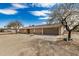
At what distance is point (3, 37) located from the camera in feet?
8.16

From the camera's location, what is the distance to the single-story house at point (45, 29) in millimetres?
2479

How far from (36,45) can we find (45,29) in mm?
276

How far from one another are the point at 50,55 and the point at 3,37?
0.75 meters

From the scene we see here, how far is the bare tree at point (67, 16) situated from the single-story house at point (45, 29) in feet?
0.26

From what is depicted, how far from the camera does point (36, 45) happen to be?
2506mm

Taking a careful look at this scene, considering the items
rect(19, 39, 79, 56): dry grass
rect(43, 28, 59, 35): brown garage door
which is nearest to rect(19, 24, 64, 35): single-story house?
rect(43, 28, 59, 35): brown garage door

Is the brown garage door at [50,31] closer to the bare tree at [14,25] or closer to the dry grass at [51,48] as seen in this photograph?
the dry grass at [51,48]

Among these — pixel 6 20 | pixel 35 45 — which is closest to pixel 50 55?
pixel 35 45

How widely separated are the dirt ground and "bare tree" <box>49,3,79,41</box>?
162 mm

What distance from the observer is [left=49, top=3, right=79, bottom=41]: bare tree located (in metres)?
2.44

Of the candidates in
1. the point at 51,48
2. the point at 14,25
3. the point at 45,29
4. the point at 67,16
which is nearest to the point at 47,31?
the point at 45,29

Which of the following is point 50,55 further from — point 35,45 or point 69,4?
point 69,4

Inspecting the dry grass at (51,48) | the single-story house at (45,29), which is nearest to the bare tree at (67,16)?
the single-story house at (45,29)

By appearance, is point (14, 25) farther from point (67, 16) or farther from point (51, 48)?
point (67, 16)
